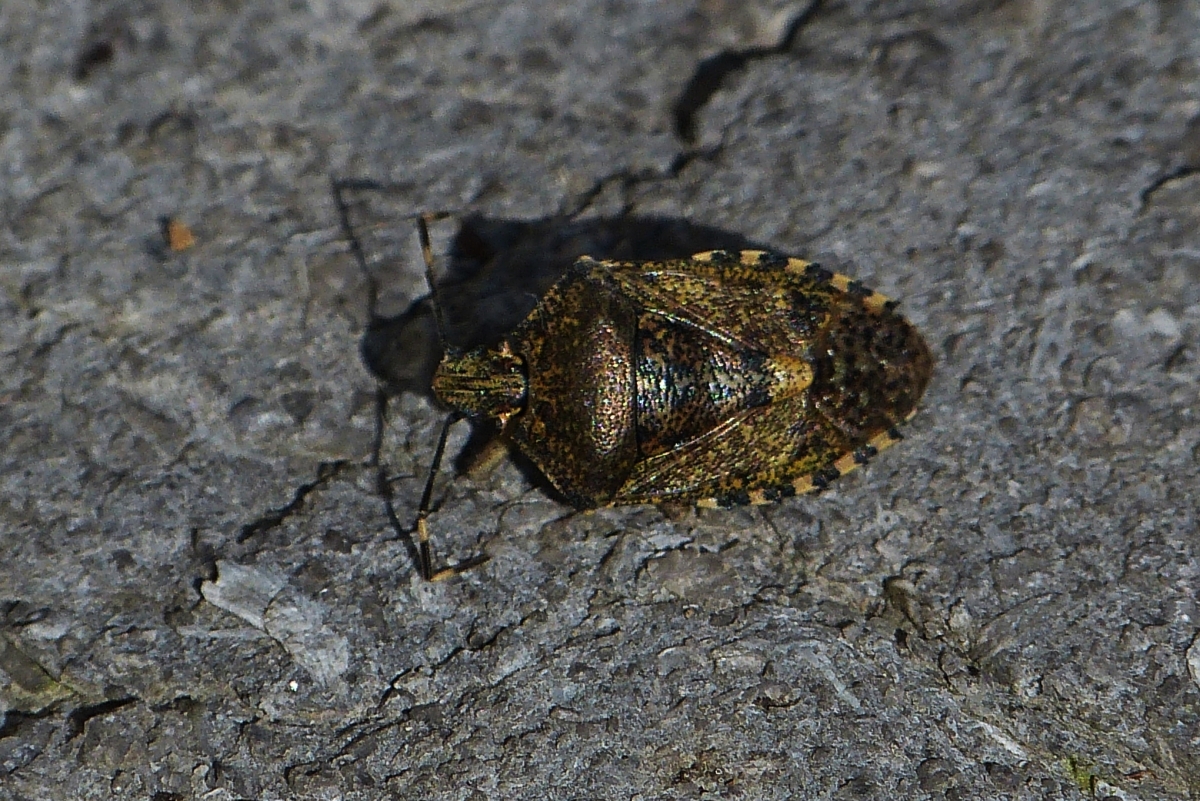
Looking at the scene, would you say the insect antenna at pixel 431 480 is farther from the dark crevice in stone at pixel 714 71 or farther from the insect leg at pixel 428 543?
the dark crevice in stone at pixel 714 71

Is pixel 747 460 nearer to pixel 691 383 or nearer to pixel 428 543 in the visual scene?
pixel 691 383

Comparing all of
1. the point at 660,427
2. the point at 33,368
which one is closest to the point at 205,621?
the point at 33,368

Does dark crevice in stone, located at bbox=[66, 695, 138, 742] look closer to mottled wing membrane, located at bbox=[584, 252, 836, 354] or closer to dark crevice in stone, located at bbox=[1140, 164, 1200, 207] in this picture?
mottled wing membrane, located at bbox=[584, 252, 836, 354]

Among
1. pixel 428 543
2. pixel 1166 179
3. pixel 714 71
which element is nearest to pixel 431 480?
pixel 428 543

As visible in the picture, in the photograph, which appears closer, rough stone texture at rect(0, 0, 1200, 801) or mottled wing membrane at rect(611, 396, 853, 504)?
rough stone texture at rect(0, 0, 1200, 801)

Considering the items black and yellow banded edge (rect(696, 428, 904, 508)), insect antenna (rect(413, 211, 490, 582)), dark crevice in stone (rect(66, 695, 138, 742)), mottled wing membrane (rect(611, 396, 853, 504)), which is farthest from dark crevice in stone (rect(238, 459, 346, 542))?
black and yellow banded edge (rect(696, 428, 904, 508))

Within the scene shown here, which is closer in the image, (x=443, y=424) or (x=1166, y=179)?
(x=443, y=424)

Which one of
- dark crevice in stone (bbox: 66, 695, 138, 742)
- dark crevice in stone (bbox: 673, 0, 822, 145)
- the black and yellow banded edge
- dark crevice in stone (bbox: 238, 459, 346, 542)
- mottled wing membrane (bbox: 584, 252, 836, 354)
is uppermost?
dark crevice in stone (bbox: 673, 0, 822, 145)
